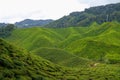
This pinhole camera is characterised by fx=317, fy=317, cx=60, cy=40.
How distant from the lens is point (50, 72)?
12144 cm

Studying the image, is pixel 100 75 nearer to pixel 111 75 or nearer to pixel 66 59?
pixel 111 75

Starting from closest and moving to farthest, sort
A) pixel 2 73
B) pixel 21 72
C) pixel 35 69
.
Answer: pixel 2 73 < pixel 21 72 < pixel 35 69

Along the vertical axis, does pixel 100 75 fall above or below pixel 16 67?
below

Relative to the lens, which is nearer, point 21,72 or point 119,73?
point 21,72

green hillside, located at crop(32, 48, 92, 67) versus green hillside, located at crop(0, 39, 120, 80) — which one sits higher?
green hillside, located at crop(0, 39, 120, 80)

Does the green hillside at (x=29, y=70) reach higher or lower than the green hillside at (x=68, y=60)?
higher

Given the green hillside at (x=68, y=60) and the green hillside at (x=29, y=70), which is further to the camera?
the green hillside at (x=68, y=60)

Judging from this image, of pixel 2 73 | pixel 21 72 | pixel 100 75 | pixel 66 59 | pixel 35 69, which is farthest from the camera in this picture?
pixel 66 59

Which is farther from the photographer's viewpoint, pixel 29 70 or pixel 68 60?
pixel 68 60

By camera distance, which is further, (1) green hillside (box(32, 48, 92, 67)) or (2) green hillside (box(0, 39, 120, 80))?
(1) green hillside (box(32, 48, 92, 67))

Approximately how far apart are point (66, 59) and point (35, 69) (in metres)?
74.1

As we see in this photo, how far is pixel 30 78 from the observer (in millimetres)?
102375

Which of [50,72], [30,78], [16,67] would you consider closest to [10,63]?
[16,67]

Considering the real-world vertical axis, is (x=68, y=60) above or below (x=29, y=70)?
below
